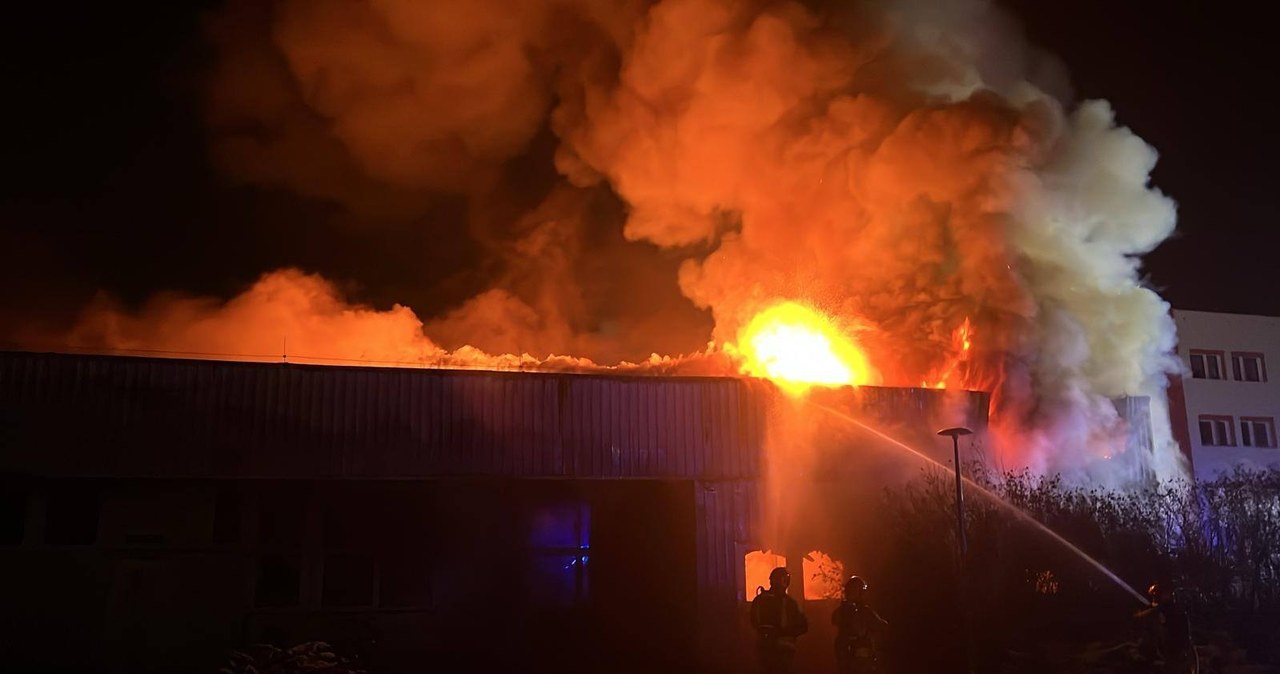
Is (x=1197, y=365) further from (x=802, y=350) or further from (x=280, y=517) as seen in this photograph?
(x=280, y=517)

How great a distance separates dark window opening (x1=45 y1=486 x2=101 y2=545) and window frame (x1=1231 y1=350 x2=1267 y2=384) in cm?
3705

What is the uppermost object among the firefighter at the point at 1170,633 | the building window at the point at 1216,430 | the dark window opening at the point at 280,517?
the building window at the point at 1216,430

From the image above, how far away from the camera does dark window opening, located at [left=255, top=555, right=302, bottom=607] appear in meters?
16.7

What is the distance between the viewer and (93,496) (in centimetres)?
1628

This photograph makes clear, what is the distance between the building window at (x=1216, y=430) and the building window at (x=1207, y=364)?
1501 millimetres

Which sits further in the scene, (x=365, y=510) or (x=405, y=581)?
(x=365, y=510)

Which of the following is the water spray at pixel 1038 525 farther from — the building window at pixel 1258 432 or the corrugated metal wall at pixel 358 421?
the building window at pixel 1258 432

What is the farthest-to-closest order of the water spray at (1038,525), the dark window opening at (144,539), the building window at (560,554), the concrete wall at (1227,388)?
the concrete wall at (1227,388) → the building window at (560,554) → the water spray at (1038,525) → the dark window opening at (144,539)

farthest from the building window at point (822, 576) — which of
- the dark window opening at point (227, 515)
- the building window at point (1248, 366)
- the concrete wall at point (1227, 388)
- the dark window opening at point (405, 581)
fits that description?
the building window at point (1248, 366)

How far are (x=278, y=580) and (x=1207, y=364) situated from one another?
33.5 meters

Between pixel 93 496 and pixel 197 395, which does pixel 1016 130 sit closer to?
pixel 197 395

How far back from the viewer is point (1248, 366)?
37156mm

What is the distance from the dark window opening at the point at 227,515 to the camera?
1673 centimetres

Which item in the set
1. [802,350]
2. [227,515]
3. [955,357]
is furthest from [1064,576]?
[227,515]
